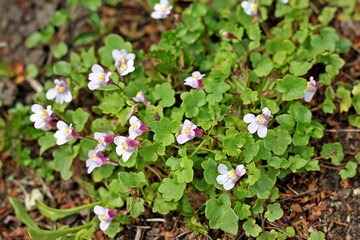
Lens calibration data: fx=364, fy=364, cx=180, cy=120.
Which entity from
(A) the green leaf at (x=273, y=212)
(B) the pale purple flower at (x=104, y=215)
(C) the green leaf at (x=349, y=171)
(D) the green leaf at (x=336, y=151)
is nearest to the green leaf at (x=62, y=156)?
(B) the pale purple flower at (x=104, y=215)

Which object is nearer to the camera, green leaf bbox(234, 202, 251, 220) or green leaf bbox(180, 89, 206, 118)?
green leaf bbox(234, 202, 251, 220)

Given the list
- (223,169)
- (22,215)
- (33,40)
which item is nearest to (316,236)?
(223,169)

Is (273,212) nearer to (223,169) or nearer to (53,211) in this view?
(223,169)

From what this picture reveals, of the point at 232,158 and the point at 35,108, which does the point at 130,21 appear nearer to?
the point at 35,108

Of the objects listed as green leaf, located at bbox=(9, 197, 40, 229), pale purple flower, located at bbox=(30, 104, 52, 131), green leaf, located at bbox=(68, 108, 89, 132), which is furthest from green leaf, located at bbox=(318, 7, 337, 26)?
green leaf, located at bbox=(9, 197, 40, 229)

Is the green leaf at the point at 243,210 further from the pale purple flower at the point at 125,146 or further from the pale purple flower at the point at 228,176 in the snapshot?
the pale purple flower at the point at 125,146

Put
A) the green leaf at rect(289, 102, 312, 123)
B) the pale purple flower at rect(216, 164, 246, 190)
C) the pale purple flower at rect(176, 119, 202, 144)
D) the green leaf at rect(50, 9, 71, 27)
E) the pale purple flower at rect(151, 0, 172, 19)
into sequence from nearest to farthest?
the pale purple flower at rect(216, 164, 246, 190), the pale purple flower at rect(176, 119, 202, 144), the green leaf at rect(289, 102, 312, 123), the pale purple flower at rect(151, 0, 172, 19), the green leaf at rect(50, 9, 71, 27)

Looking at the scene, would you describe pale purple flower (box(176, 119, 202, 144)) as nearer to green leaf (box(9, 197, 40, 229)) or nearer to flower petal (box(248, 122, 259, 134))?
flower petal (box(248, 122, 259, 134))
